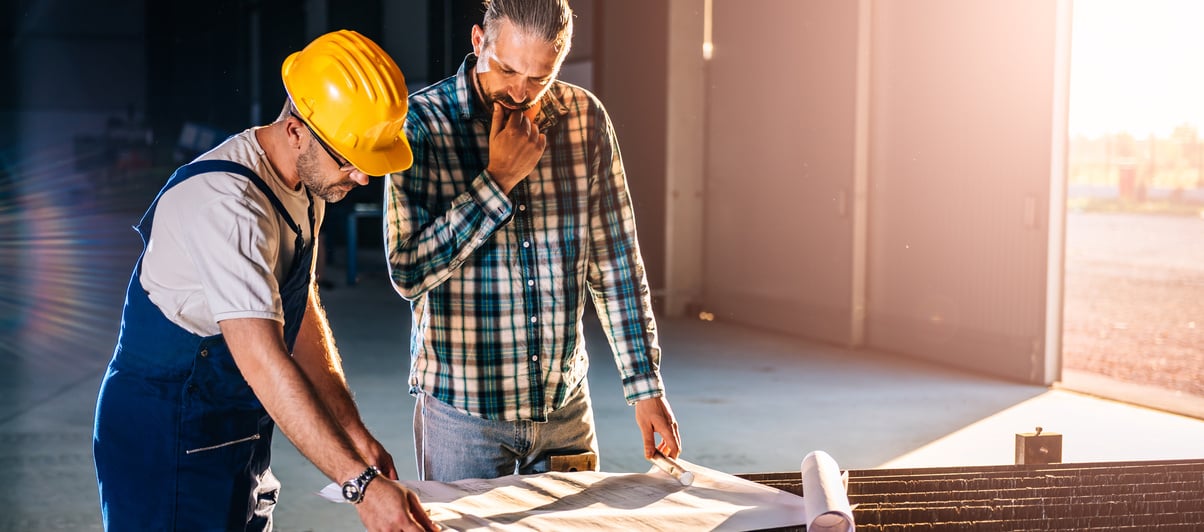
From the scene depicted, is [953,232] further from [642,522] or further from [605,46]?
[642,522]

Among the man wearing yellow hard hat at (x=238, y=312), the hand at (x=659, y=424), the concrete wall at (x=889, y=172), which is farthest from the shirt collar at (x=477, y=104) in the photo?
the concrete wall at (x=889, y=172)

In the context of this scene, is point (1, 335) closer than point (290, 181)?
No

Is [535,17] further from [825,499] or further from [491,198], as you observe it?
[825,499]

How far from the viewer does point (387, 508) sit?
1.25 m

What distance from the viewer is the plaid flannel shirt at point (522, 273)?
6.00ft

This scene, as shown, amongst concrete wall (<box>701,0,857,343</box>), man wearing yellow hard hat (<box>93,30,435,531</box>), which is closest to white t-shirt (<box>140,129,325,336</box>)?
man wearing yellow hard hat (<box>93,30,435,531</box>)

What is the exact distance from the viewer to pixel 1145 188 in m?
19.8

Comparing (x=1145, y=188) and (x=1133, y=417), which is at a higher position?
(x=1145, y=188)

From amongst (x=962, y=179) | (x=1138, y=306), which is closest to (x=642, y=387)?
(x=962, y=179)

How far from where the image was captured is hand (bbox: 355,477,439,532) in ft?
4.09

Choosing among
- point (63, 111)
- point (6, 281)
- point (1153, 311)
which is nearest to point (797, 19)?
point (1153, 311)

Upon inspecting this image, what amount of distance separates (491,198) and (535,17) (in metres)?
0.29

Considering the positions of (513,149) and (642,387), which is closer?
(513,149)

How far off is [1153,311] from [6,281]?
10749mm
